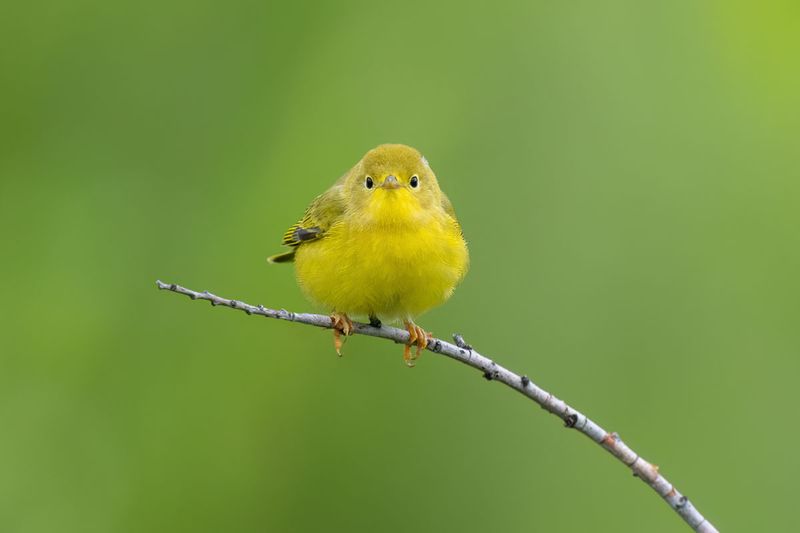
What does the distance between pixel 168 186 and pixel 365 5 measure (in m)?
2.31

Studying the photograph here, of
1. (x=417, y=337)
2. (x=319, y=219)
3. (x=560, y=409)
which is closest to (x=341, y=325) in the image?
(x=417, y=337)

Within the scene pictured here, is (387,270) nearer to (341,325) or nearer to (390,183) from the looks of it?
(341,325)

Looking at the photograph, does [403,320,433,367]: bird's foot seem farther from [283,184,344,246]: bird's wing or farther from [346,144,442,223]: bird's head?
[283,184,344,246]: bird's wing

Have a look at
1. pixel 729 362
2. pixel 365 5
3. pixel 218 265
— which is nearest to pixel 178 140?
pixel 218 265

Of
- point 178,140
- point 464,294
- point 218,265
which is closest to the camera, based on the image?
point 464,294

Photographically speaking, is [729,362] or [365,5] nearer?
[729,362]

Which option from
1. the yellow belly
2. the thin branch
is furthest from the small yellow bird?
the thin branch

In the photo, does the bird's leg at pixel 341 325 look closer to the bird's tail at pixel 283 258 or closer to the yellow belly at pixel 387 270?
the yellow belly at pixel 387 270

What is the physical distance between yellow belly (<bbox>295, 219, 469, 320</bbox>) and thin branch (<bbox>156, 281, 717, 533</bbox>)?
0.53 m

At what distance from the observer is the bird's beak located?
5.70 metres

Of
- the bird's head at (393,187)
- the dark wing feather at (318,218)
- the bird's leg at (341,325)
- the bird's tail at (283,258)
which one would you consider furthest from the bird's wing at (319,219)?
the bird's leg at (341,325)

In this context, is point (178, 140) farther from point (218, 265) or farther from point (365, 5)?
point (365, 5)

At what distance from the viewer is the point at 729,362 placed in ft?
25.7

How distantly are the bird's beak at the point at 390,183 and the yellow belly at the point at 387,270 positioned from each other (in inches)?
10.3
